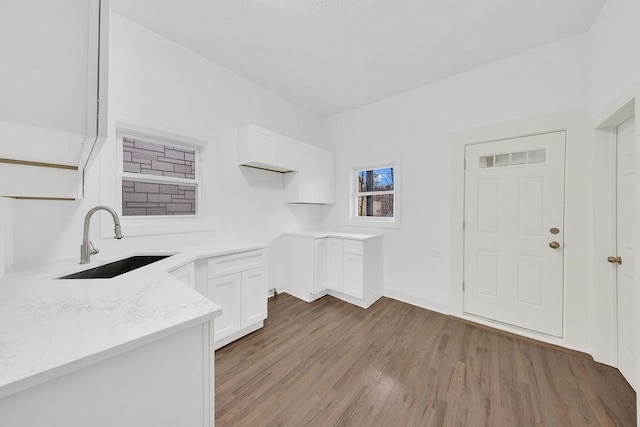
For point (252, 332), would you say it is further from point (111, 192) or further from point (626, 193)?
point (626, 193)

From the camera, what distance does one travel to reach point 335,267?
3314 millimetres

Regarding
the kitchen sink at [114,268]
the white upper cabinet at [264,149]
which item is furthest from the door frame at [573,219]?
the kitchen sink at [114,268]

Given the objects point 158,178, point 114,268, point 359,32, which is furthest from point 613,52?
point 114,268

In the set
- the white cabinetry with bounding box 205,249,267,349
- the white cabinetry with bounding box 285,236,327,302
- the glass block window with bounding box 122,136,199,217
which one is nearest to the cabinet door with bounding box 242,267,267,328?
the white cabinetry with bounding box 205,249,267,349

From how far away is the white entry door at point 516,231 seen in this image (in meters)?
2.29

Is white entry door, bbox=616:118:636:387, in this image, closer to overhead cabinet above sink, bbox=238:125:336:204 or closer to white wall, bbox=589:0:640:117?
white wall, bbox=589:0:640:117

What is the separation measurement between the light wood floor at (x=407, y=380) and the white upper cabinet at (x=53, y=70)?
5.52 feet

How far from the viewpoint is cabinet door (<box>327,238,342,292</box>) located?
3.27m

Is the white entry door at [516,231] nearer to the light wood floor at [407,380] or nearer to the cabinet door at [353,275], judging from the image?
the light wood floor at [407,380]

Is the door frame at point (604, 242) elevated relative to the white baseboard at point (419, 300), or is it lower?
elevated

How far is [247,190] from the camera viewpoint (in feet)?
10.1

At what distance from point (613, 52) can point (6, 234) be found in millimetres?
4230

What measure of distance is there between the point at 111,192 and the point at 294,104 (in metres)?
2.63

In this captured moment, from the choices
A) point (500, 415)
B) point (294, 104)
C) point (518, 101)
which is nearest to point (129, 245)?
point (294, 104)
